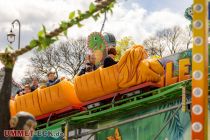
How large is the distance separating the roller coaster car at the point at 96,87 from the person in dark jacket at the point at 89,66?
40cm

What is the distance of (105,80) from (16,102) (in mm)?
2564

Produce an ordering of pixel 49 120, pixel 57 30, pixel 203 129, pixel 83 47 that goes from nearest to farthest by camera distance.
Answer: pixel 57 30
pixel 203 129
pixel 49 120
pixel 83 47

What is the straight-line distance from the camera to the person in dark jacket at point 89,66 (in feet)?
34.2

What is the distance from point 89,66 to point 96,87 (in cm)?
89

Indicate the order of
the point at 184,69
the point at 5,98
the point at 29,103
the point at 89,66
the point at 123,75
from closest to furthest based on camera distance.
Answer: the point at 5,98
the point at 184,69
the point at 123,75
the point at 89,66
the point at 29,103

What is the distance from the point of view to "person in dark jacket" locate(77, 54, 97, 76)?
1043 cm

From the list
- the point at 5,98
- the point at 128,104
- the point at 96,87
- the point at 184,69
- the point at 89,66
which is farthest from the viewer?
the point at 89,66

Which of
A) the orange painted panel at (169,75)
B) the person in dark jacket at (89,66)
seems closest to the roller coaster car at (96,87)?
the orange painted panel at (169,75)

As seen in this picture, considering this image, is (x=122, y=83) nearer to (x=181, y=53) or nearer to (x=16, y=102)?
(x=181, y=53)

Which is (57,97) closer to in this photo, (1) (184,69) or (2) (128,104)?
(2) (128,104)

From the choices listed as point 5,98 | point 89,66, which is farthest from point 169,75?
point 5,98

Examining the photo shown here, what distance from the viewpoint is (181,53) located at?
890 cm

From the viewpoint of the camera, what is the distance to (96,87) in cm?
969

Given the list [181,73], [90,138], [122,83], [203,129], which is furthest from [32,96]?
[203,129]
